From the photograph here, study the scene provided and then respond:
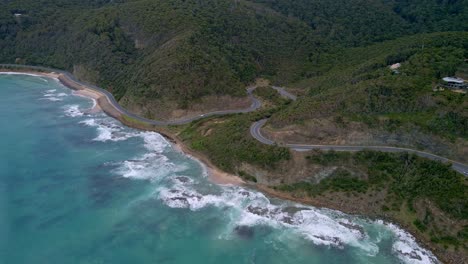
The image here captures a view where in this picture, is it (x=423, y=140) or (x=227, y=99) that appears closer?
(x=423, y=140)

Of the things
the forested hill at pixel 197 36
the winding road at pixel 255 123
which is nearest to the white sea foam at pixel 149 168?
the winding road at pixel 255 123

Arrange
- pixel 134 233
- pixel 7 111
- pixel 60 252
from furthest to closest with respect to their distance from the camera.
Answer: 1. pixel 7 111
2. pixel 134 233
3. pixel 60 252

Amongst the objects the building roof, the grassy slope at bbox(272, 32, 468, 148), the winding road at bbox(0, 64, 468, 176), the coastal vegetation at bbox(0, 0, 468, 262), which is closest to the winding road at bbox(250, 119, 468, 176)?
the winding road at bbox(0, 64, 468, 176)

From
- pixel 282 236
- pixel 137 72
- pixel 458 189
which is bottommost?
pixel 282 236

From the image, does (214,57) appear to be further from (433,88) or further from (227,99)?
(433,88)

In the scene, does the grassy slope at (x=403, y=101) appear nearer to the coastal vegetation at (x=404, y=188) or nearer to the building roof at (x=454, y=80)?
the building roof at (x=454, y=80)

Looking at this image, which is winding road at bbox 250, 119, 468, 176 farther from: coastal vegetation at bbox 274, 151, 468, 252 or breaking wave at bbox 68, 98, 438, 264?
breaking wave at bbox 68, 98, 438, 264

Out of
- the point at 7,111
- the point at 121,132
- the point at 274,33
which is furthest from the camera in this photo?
the point at 274,33

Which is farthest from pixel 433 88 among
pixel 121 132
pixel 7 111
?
pixel 7 111
